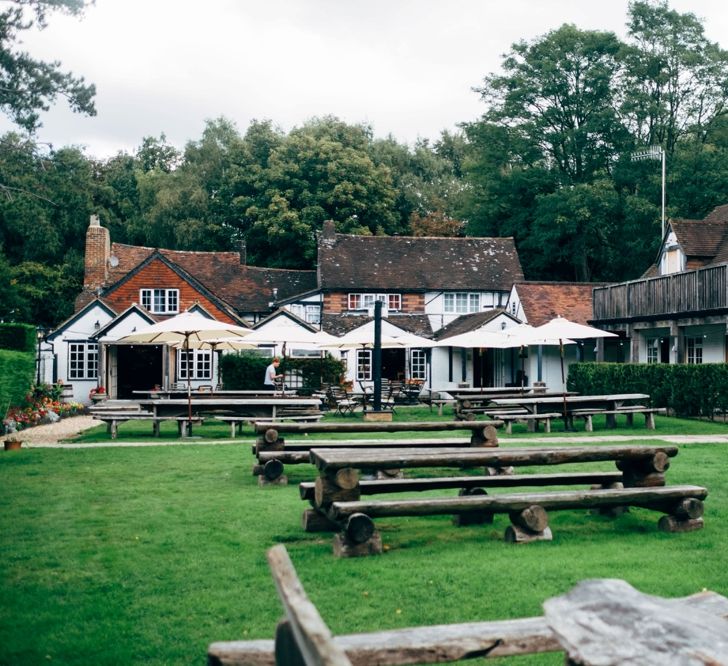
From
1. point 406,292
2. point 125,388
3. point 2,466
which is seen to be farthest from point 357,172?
point 2,466

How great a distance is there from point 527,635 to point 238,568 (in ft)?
13.2

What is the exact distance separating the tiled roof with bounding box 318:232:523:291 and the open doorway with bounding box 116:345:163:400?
27.6 feet

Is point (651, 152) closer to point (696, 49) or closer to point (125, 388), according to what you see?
point (696, 49)

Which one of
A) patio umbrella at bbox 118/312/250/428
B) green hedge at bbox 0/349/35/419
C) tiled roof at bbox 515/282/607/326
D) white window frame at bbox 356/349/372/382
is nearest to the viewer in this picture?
patio umbrella at bbox 118/312/250/428

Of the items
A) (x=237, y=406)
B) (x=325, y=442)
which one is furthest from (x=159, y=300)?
(x=325, y=442)

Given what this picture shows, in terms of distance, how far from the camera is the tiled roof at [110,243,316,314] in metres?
41.3

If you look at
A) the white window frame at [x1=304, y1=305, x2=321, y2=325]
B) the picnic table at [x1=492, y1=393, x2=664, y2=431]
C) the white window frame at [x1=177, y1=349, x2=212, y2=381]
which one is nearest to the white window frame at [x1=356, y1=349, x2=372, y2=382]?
the white window frame at [x1=304, y1=305, x2=321, y2=325]

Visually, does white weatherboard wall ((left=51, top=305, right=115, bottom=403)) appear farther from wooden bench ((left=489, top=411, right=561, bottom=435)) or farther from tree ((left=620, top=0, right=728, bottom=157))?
tree ((left=620, top=0, right=728, bottom=157))

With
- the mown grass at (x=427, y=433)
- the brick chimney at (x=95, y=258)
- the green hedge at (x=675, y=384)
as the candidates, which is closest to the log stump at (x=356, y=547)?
the mown grass at (x=427, y=433)

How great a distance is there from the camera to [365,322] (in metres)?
38.1

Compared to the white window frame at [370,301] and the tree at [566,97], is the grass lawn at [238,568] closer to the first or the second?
the white window frame at [370,301]

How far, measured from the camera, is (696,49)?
44406 mm

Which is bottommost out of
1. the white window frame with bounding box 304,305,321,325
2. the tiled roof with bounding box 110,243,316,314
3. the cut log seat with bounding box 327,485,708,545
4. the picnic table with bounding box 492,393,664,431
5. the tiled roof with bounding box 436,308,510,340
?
the cut log seat with bounding box 327,485,708,545

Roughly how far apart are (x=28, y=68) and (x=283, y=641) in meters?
23.7
